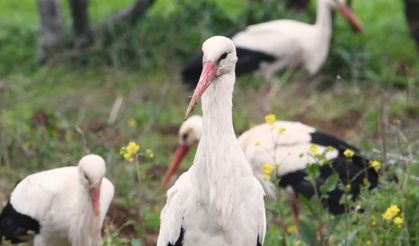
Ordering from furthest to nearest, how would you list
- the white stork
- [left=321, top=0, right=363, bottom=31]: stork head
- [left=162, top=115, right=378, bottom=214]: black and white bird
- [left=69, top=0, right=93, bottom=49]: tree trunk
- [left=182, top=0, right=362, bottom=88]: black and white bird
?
[left=69, top=0, right=93, bottom=49]: tree trunk → [left=321, top=0, right=363, bottom=31]: stork head → [left=182, top=0, right=362, bottom=88]: black and white bird → [left=162, top=115, right=378, bottom=214]: black and white bird → the white stork

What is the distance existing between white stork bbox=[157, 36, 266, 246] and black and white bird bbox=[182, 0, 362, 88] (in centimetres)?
517

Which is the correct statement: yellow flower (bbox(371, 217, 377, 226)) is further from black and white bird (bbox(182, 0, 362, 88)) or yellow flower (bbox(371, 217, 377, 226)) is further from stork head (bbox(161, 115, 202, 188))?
black and white bird (bbox(182, 0, 362, 88))

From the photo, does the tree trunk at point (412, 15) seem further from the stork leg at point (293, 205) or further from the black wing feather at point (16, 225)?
the black wing feather at point (16, 225)

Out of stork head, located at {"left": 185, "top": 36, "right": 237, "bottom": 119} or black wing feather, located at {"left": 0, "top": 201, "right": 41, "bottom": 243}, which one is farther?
black wing feather, located at {"left": 0, "top": 201, "right": 41, "bottom": 243}

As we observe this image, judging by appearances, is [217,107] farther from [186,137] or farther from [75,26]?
[75,26]

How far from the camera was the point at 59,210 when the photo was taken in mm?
5590

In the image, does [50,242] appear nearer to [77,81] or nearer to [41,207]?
[41,207]

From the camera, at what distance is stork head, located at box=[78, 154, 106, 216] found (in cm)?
542

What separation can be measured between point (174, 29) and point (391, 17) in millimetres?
4331

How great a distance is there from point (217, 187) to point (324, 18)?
19.1ft

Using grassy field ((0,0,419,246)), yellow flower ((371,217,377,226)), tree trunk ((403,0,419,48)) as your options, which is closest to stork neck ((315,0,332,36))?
grassy field ((0,0,419,246))

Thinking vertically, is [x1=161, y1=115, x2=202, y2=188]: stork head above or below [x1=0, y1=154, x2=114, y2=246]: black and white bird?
below

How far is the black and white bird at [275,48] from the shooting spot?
31.7 feet

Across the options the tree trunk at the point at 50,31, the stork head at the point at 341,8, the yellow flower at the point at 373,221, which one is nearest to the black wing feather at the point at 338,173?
the yellow flower at the point at 373,221
